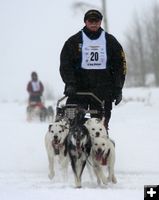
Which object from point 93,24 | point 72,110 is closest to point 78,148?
point 72,110

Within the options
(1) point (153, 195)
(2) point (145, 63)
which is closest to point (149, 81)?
(2) point (145, 63)

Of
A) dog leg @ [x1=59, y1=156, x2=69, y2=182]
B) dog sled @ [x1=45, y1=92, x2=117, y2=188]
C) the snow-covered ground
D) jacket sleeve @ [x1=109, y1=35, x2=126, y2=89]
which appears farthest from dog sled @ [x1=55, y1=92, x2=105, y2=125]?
the snow-covered ground

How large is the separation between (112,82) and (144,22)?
4348cm

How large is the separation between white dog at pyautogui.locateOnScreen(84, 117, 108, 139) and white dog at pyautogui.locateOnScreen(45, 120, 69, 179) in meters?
0.37

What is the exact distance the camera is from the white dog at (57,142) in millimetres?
7184

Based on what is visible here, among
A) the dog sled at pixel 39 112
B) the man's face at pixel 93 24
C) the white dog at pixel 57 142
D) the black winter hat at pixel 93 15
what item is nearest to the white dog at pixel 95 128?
the white dog at pixel 57 142

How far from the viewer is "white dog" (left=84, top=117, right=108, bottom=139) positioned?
679 centimetres

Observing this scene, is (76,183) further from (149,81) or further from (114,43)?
(149,81)

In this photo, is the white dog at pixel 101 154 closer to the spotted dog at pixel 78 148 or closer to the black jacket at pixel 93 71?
the spotted dog at pixel 78 148

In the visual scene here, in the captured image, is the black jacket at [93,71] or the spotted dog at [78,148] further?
the black jacket at [93,71]

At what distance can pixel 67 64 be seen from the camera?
7.39 m

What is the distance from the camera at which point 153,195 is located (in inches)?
179

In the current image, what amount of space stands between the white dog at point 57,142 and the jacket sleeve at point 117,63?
33.2 inches

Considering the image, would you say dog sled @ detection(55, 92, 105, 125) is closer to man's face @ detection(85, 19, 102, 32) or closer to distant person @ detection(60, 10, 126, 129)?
distant person @ detection(60, 10, 126, 129)
